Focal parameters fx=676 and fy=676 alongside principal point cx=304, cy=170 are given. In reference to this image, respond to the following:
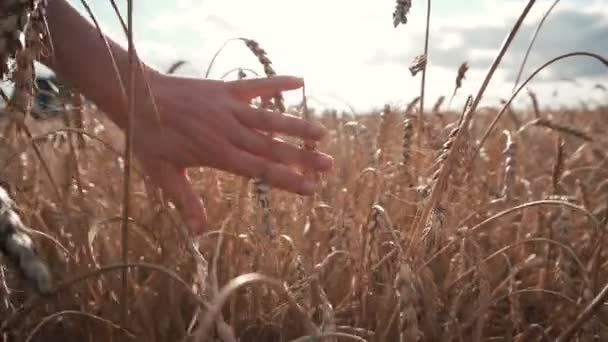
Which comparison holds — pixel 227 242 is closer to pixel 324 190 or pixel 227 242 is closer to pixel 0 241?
pixel 324 190

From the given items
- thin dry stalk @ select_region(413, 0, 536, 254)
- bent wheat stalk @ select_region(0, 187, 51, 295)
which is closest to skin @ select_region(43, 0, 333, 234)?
thin dry stalk @ select_region(413, 0, 536, 254)

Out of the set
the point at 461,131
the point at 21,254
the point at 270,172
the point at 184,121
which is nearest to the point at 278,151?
the point at 270,172

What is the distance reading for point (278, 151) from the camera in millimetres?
1215

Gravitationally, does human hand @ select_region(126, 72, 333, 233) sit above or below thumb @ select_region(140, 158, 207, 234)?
above

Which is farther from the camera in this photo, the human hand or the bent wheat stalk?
the human hand

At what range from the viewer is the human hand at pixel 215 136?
118cm

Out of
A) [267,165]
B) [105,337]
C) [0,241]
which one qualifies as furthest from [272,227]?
[0,241]

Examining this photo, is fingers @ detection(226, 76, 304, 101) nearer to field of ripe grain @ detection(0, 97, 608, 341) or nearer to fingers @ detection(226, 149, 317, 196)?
fingers @ detection(226, 149, 317, 196)

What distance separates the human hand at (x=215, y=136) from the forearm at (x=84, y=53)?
0.07 m

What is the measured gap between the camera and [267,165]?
119cm

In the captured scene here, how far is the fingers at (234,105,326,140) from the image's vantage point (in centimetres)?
118

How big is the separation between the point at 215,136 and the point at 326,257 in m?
0.29

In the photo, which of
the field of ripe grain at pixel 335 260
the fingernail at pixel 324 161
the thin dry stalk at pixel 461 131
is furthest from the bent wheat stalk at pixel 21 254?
the fingernail at pixel 324 161

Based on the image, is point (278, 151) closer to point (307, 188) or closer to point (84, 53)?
point (307, 188)
